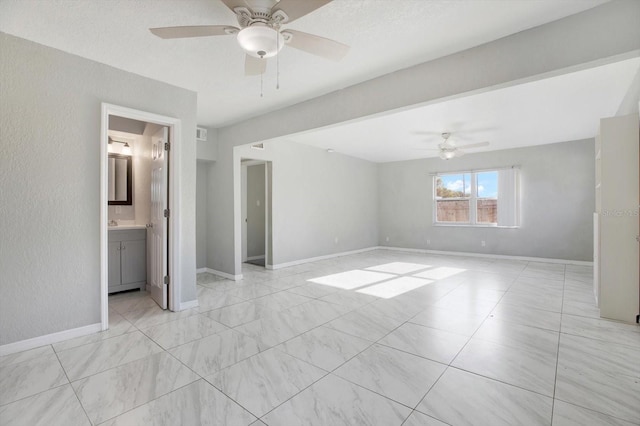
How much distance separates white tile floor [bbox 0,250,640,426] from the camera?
1701 millimetres

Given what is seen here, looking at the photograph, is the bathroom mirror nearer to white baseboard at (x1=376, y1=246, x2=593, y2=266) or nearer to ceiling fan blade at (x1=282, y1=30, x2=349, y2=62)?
ceiling fan blade at (x1=282, y1=30, x2=349, y2=62)

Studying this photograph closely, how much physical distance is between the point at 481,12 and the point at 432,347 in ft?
8.75

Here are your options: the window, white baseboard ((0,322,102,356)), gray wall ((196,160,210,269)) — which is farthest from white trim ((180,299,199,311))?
the window

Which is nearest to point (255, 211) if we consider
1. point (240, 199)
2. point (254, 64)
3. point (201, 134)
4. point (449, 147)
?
point (240, 199)

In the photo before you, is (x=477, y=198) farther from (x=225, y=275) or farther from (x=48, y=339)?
(x=48, y=339)

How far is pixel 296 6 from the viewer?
172cm

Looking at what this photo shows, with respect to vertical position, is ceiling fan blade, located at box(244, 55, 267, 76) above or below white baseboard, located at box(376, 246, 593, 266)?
above

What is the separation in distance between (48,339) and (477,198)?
8.15m

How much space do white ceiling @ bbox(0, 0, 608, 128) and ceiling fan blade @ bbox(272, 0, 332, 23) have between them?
0.46m

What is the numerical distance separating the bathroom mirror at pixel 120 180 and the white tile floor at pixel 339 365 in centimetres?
157

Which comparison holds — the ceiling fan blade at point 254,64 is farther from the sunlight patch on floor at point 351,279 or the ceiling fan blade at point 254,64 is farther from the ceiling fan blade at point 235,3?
the sunlight patch on floor at point 351,279

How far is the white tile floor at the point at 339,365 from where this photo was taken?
1.70 meters

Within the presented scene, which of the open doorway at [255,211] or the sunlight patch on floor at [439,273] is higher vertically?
the open doorway at [255,211]

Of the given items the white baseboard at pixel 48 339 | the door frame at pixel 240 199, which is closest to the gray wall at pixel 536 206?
the door frame at pixel 240 199
